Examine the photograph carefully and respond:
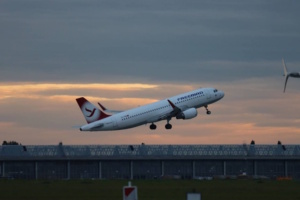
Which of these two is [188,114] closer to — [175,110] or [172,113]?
[175,110]

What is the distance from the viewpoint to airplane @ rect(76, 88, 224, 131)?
155 m

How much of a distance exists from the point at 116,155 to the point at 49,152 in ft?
35.8

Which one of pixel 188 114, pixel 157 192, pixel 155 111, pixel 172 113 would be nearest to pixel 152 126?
pixel 155 111

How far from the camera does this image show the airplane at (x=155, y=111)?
509 ft

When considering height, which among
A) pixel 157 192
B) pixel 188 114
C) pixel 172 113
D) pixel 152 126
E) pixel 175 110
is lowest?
pixel 157 192

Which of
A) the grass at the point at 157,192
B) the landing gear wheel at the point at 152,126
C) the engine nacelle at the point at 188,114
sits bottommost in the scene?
the grass at the point at 157,192

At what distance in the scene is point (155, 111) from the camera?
518 feet

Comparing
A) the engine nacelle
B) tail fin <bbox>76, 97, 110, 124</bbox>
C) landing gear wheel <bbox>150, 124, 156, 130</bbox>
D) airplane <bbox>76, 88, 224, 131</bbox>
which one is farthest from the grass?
landing gear wheel <bbox>150, 124, 156, 130</bbox>

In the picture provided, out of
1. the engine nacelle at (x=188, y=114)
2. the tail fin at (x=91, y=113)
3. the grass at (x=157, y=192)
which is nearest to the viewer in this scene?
the grass at (x=157, y=192)

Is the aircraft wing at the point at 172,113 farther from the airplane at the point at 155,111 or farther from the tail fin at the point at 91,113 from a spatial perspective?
the tail fin at the point at 91,113

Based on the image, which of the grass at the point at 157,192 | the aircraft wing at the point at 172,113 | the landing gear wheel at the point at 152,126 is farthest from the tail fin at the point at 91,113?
the grass at the point at 157,192

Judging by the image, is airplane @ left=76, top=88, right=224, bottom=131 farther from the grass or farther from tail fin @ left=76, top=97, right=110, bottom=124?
the grass

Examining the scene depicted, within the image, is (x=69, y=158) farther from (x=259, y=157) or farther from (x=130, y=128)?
(x=259, y=157)

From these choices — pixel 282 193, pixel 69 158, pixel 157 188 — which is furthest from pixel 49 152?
pixel 282 193
